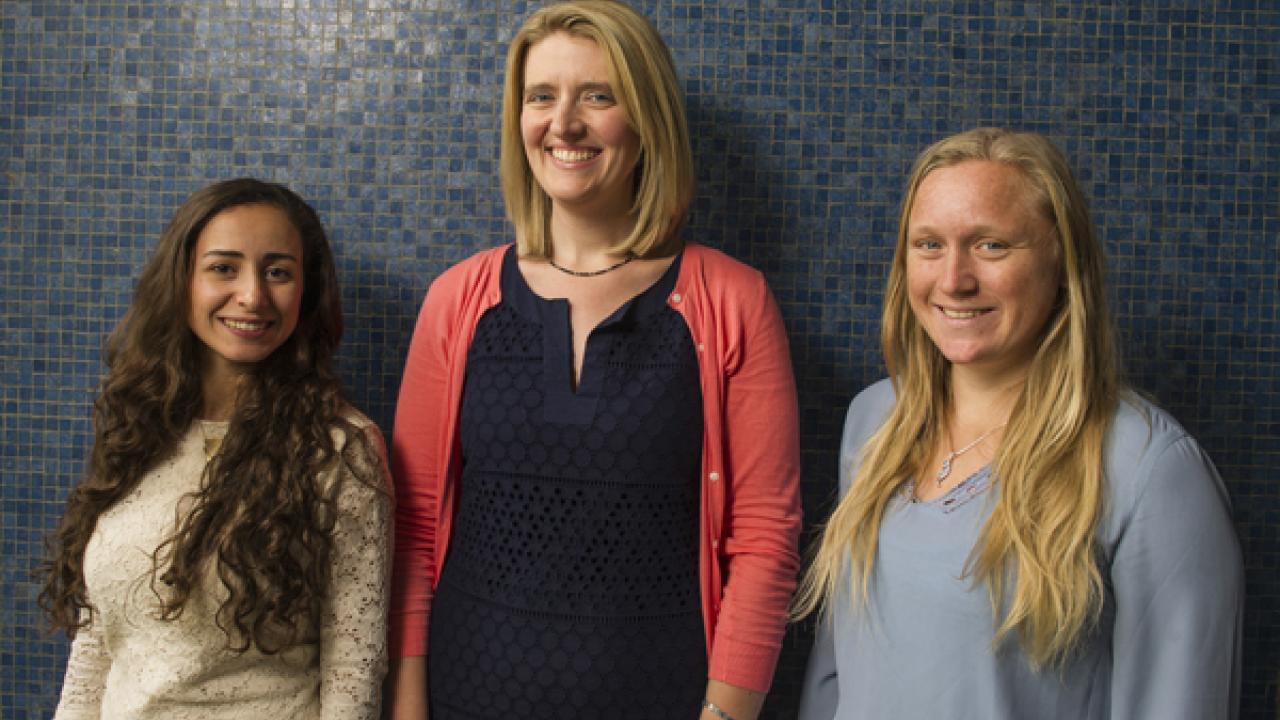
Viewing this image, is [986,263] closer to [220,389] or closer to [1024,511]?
[1024,511]

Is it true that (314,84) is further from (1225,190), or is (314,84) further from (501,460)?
(1225,190)

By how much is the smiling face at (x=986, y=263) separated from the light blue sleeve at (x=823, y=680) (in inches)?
19.7

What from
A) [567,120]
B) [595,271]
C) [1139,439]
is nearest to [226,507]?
[595,271]

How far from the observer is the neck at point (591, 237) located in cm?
175

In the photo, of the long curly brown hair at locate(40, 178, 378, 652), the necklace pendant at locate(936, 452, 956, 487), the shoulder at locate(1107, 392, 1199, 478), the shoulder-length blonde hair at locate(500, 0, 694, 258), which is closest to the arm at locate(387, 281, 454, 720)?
the long curly brown hair at locate(40, 178, 378, 652)

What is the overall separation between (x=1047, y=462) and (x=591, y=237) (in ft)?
2.66

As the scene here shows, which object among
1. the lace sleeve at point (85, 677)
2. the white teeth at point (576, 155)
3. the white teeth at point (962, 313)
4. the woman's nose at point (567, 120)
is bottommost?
the lace sleeve at point (85, 677)

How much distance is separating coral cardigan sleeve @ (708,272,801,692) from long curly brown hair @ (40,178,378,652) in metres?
0.58

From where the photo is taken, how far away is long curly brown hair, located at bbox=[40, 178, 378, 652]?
62.1 inches

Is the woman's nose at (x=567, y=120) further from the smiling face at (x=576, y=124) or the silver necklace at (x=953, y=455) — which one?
the silver necklace at (x=953, y=455)

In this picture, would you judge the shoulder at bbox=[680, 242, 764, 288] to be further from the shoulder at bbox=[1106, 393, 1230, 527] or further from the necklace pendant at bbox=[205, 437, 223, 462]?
the necklace pendant at bbox=[205, 437, 223, 462]

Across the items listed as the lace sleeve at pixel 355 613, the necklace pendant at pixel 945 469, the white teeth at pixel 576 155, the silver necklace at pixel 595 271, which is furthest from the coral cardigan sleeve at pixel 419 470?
the necklace pendant at pixel 945 469

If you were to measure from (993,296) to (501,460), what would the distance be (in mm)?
790

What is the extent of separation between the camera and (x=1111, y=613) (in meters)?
1.29
